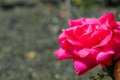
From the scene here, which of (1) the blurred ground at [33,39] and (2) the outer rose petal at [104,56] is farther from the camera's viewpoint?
(1) the blurred ground at [33,39]

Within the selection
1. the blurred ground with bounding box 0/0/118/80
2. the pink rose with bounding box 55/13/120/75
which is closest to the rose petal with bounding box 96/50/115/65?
the pink rose with bounding box 55/13/120/75

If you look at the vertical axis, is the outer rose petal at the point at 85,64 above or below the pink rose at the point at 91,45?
below

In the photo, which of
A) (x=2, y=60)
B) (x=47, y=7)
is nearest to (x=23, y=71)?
(x=2, y=60)

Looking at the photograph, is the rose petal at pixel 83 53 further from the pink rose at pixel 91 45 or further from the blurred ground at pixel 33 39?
the blurred ground at pixel 33 39

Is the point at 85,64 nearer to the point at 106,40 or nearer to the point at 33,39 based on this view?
the point at 106,40

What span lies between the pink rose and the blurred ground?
1.10 meters

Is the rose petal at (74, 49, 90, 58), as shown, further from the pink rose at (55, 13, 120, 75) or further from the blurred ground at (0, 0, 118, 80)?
the blurred ground at (0, 0, 118, 80)

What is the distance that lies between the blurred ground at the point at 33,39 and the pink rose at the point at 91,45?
3.61ft

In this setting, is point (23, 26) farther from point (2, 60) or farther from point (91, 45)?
point (91, 45)

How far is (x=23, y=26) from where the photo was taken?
5773mm

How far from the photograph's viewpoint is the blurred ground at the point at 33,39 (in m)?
3.68

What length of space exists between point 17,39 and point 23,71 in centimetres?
141

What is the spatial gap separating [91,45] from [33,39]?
3.31 m

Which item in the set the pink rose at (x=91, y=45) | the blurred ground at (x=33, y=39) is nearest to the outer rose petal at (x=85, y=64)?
the pink rose at (x=91, y=45)
